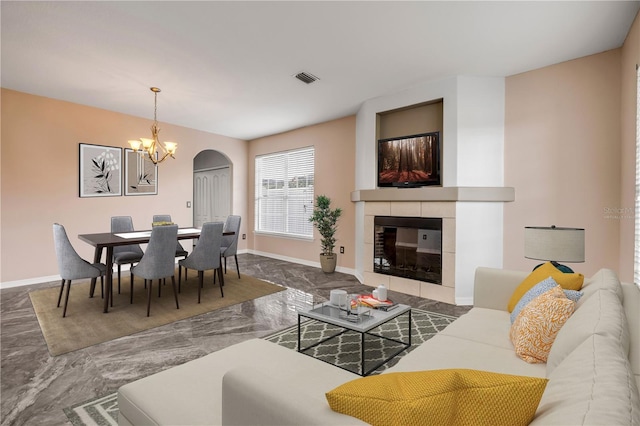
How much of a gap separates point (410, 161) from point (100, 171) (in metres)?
4.85

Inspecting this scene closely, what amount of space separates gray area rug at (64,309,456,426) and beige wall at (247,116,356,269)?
2.40 m

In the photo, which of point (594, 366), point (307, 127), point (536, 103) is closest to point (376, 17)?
point (536, 103)

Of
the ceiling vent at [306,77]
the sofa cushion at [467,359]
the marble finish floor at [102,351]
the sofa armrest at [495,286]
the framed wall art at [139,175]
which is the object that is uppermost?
the ceiling vent at [306,77]

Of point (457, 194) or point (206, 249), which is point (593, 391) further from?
point (206, 249)

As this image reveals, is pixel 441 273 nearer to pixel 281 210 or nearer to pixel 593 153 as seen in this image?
pixel 593 153

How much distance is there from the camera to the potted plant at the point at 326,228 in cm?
550

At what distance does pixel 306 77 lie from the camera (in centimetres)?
390

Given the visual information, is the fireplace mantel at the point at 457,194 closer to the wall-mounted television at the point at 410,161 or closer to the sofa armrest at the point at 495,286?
the wall-mounted television at the point at 410,161

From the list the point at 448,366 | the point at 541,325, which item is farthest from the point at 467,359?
the point at 541,325

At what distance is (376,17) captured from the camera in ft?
8.78

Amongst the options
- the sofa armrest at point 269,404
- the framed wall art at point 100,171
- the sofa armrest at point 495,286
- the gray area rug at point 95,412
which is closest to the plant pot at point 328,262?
the sofa armrest at point 495,286

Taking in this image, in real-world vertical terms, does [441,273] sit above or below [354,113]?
below

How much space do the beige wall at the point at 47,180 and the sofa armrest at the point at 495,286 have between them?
5499 millimetres

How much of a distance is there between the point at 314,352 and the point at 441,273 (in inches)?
84.9
